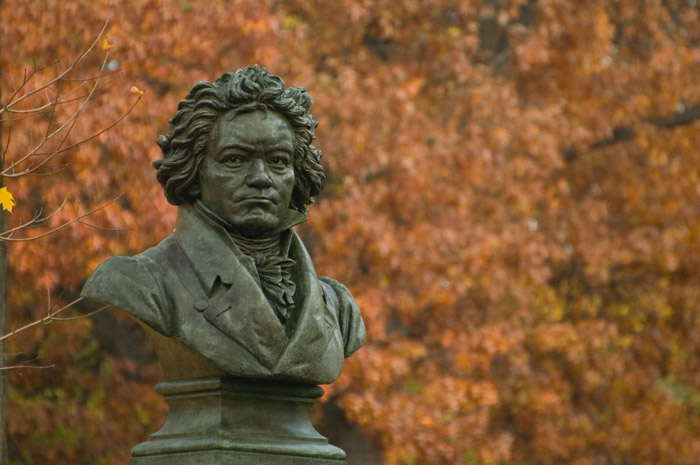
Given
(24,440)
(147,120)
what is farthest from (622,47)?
(24,440)

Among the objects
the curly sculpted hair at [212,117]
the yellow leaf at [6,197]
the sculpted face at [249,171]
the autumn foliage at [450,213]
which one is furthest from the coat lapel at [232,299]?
the autumn foliage at [450,213]

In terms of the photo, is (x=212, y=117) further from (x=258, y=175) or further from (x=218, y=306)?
(x=218, y=306)

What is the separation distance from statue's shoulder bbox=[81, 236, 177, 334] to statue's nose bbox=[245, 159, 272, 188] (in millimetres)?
566

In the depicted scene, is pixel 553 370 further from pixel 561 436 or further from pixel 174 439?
pixel 174 439

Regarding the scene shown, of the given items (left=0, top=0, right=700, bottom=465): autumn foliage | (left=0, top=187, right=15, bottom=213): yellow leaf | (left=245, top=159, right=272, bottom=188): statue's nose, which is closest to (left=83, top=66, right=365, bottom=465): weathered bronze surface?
(left=245, top=159, right=272, bottom=188): statue's nose

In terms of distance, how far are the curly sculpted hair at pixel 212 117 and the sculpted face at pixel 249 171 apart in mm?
46

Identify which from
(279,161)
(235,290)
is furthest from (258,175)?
(235,290)

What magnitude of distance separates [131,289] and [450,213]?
10.3 meters

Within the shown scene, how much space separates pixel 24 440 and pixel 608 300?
26.3 feet

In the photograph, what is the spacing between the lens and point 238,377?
21.3 ft

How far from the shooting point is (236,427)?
21.6ft

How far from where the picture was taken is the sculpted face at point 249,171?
21.7 feet

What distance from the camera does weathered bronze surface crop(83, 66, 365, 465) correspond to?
6469mm

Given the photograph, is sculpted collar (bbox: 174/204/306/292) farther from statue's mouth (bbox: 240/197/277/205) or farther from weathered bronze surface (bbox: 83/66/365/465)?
statue's mouth (bbox: 240/197/277/205)
